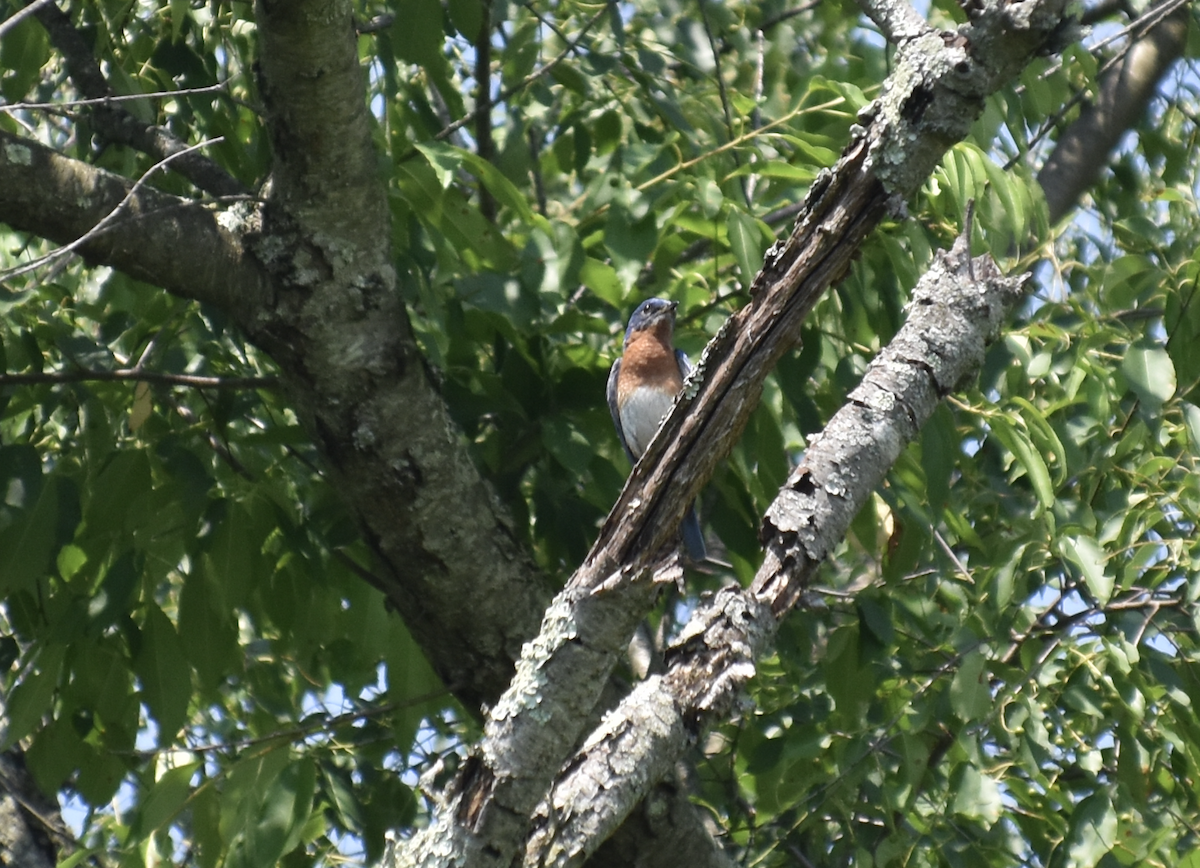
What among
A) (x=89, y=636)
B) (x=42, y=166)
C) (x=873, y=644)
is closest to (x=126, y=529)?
(x=89, y=636)

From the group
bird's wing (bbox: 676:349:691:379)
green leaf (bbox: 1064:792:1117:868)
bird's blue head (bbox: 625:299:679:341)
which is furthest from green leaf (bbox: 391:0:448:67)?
bird's wing (bbox: 676:349:691:379)

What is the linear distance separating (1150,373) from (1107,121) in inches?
106

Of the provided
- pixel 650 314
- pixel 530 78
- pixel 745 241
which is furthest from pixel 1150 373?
pixel 530 78

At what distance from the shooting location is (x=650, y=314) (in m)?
4.45

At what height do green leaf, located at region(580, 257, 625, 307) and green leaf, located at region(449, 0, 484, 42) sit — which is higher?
green leaf, located at region(449, 0, 484, 42)

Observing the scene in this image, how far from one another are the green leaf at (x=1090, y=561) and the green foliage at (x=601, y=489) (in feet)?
0.05

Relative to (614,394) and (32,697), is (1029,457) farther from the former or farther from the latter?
(32,697)

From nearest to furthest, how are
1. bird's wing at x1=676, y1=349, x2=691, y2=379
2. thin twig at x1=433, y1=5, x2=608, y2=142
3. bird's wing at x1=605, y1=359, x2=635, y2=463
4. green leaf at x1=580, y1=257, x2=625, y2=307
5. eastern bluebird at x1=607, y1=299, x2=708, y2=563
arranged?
green leaf at x1=580, y1=257, x2=625, y2=307
bird's wing at x1=605, y1=359, x2=635, y2=463
thin twig at x1=433, y1=5, x2=608, y2=142
eastern bluebird at x1=607, y1=299, x2=708, y2=563
bird's wing at x1=676, y1=349, x2=691, y2=379

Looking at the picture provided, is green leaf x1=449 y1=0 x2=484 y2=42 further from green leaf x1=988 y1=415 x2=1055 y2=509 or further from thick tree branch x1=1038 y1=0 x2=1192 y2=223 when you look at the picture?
thick tree branch x1=1038 y1=0 x2=1192 y2=223

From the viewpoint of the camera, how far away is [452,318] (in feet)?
11.2

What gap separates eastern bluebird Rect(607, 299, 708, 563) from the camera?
4.51 meters

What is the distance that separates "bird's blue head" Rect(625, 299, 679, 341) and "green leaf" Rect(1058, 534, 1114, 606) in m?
1.44

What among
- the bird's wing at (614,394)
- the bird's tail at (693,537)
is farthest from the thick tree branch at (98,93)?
the bird's tail at (693,537)

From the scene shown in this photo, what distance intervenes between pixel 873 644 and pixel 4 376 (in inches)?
91.5
